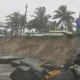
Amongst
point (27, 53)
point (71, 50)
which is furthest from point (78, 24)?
point (27, 53)

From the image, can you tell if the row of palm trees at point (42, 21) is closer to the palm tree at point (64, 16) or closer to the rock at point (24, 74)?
the palm tree at point (64, 16)

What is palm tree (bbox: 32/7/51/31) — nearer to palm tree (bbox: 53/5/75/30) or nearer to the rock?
palm tree (bbox: 53/5/75/30)

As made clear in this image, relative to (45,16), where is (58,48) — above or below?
below

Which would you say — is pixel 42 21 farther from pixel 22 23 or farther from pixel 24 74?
pixel 24 74

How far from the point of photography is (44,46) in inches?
1041

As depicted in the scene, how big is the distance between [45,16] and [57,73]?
46515 millimetres

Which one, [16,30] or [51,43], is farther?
[16,30]

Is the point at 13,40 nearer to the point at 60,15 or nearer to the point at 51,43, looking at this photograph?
the point at 51,43

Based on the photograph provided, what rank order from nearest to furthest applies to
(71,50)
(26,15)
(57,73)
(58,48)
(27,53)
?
(57,73), (71,50), (58,48), (27,53), (26,15)

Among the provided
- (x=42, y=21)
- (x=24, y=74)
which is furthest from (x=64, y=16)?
(x=24, y=74)

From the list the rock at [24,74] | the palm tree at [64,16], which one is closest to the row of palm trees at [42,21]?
the palm tree at [64,16]

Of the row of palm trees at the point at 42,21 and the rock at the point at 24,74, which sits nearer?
the rock at the point at 24,74

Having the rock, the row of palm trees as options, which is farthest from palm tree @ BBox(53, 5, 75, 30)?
the rock

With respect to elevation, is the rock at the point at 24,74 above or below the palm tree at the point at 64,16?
below
